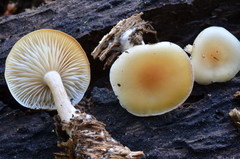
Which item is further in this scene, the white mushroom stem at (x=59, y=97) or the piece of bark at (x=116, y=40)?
the piece of bark at (x=116, y=40)

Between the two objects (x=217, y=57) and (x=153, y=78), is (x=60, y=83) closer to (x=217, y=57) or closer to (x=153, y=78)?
(x=153, y=78)

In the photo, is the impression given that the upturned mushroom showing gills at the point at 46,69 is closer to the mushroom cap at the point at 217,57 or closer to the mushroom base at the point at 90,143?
the mushroom base at the point at 90,143

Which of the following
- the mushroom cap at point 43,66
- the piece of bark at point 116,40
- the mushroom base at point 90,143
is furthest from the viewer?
the piece of bark at point 116,40

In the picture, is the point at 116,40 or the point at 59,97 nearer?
the point at 59,97

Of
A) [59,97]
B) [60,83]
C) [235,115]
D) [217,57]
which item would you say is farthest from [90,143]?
[217,57]

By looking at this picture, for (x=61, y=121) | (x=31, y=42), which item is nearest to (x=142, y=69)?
(x=61, y=121)

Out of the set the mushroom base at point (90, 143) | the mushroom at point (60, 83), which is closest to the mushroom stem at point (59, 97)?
the mushroom at point (60, 83)

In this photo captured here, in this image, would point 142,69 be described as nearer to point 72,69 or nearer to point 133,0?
point 72,69
